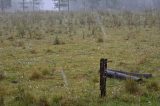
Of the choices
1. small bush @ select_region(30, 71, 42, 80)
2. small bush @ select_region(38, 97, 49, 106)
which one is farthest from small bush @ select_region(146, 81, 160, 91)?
small bush @ select_region(30, 71, 42, 80)

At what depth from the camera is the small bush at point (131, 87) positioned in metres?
9.28

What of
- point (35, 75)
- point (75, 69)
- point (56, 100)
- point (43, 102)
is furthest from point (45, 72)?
point (43, 102)

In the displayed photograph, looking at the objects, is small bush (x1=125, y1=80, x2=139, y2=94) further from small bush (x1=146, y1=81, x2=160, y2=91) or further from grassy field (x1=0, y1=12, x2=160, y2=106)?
small bush (x1=146, y1=81, x2=160, y2=91)

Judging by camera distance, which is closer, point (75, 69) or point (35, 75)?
point (35, 75)

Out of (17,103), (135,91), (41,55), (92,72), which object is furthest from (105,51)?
(17,103)

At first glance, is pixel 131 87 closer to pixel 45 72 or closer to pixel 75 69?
pixel 45 72

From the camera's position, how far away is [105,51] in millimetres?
17125

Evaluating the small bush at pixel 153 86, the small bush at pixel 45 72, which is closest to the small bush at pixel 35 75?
the small bush at pixel 45 72

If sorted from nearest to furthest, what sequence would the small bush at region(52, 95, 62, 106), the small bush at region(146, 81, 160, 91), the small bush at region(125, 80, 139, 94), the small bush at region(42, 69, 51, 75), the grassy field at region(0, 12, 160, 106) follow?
1. the small bush at region(52, 95, 62, 106)
2. the grassy field at region(0, 12, 160, 106)
3. the small bush at region(125, 80, 139, 94)
4. the small bush at region(146, 81, 160, 91)
5. the small bush at region(42, 69, 51, 75)

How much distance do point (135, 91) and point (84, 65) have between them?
185 inches

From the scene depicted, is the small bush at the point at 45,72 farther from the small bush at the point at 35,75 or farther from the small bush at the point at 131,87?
the small bush at the point at 131,87

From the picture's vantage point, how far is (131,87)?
9.30 meters

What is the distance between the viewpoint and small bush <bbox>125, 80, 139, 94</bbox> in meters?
9.28

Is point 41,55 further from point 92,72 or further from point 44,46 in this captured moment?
point 92,72
